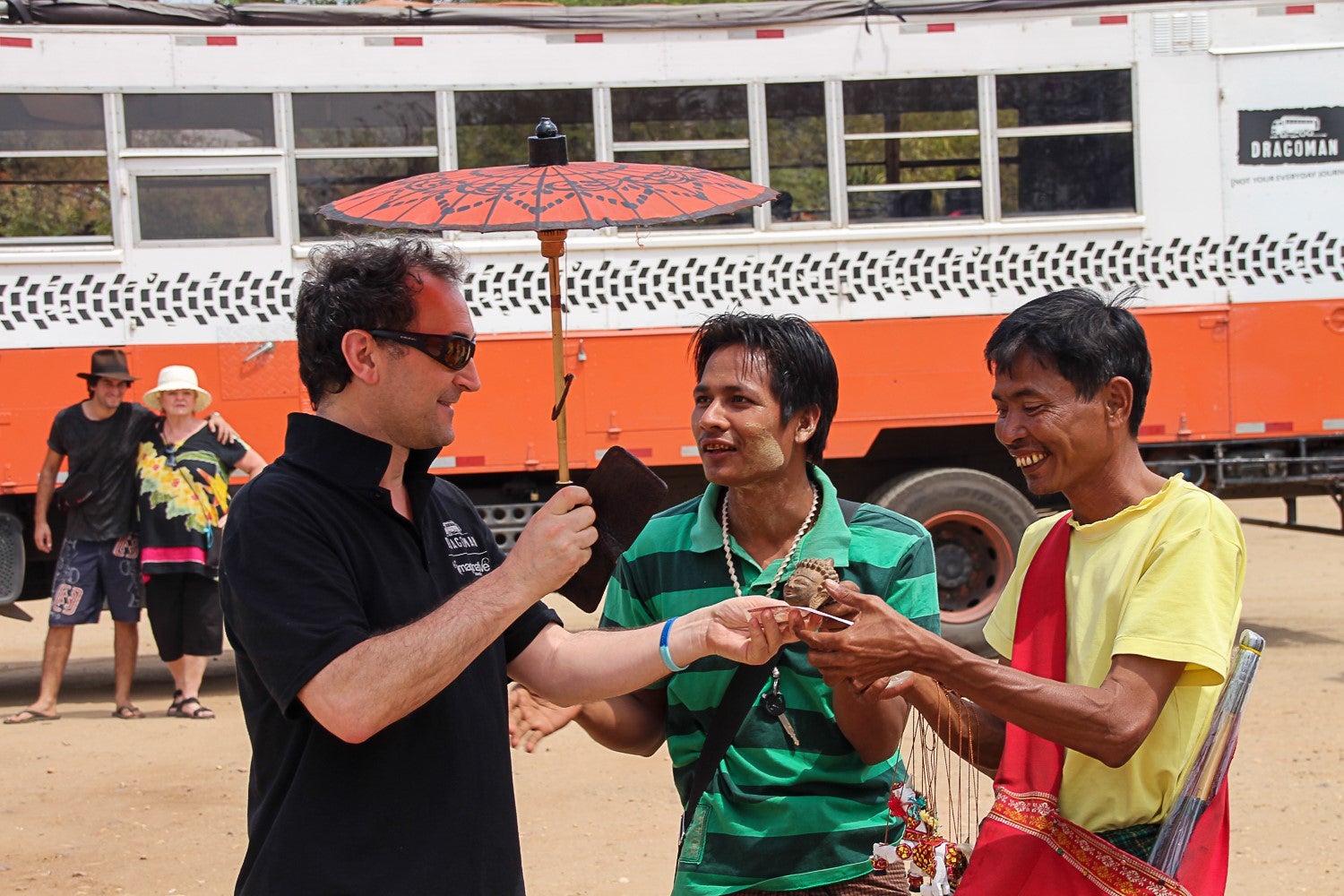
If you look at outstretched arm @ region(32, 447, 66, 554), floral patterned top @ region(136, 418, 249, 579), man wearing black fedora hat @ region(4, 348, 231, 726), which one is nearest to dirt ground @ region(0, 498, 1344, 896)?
man wearing black fedora hat @ region(4, 348, 231, 726)

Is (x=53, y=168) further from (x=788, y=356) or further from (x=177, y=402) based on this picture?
(x=788, y=356)

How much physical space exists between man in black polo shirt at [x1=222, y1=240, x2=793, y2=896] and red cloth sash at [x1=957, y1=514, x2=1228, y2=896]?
0.50 metres

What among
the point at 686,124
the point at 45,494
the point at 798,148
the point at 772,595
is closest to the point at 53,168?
the point at 45,494

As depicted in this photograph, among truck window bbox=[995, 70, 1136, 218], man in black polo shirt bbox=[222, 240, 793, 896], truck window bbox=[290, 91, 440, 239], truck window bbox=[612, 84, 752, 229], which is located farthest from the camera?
truck window bbox=[995, 70, 1136, 218]

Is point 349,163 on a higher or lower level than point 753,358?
higher

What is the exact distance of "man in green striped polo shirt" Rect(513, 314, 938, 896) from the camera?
2793mm

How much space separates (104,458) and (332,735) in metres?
6.35

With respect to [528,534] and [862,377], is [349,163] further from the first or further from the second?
[528,534]

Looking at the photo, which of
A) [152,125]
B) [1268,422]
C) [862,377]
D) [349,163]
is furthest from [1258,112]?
[152,125]

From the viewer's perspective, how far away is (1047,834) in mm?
2568

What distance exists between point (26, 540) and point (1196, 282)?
295 inches

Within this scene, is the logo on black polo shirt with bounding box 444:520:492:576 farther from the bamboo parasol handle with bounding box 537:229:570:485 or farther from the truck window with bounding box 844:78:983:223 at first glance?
the truck window with bounding box 844:78:983:223

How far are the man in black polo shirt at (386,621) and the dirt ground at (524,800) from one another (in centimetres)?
282

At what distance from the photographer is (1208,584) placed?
2.49m
